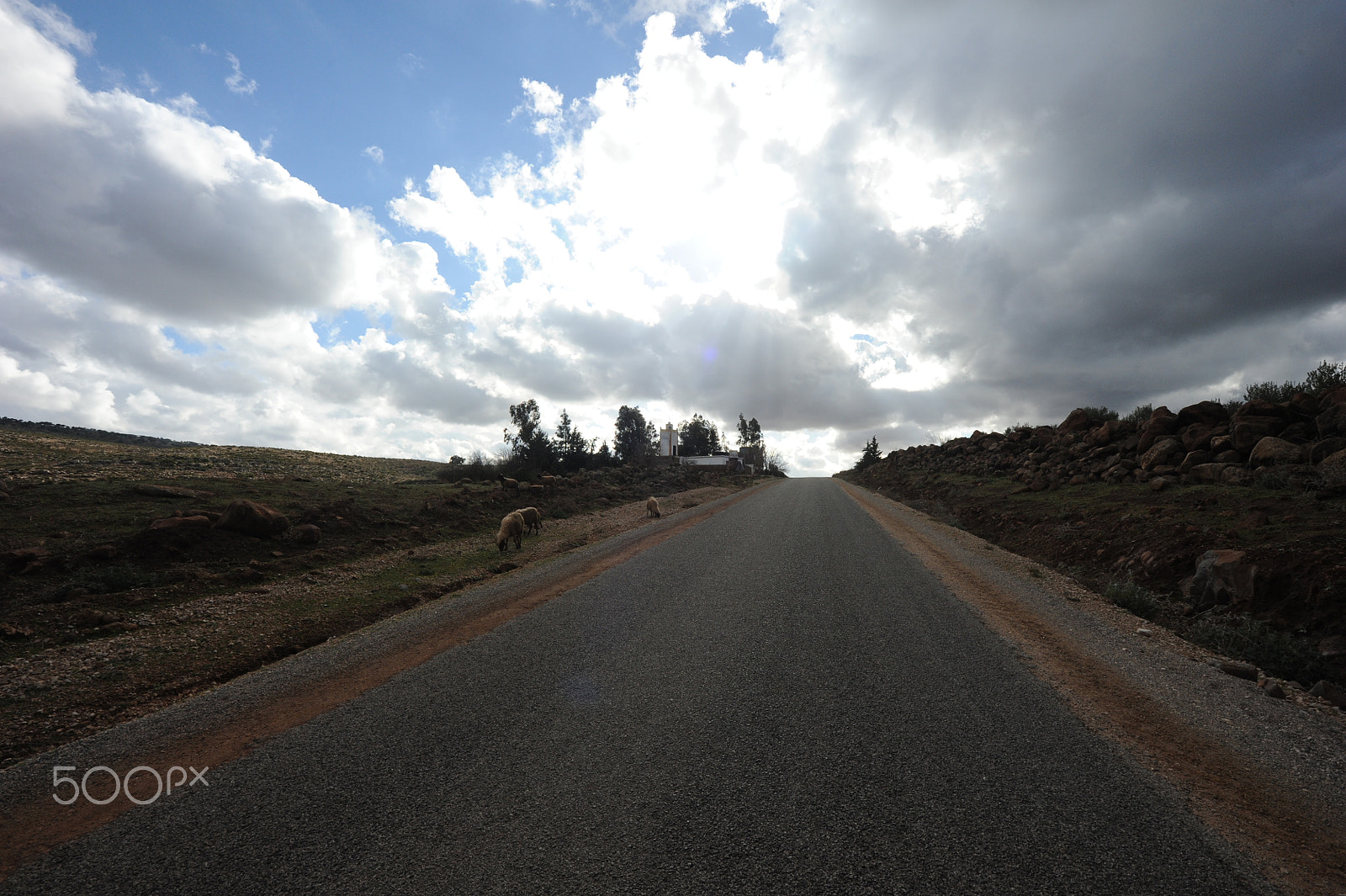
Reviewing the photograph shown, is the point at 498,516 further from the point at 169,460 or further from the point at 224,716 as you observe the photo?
the point at 169,460

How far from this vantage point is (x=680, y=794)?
11.3 feet

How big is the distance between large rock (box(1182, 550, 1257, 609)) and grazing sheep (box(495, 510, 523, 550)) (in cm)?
1343

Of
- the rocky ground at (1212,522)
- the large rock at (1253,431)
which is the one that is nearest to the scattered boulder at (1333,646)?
the rocky ground at (1212,522)

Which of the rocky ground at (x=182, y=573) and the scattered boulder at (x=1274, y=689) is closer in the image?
the scattered boulder at (x=1274, y=689)

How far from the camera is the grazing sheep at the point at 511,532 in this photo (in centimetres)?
1449

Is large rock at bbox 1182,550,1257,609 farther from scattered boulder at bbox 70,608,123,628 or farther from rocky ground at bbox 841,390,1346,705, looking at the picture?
scattered boulder at bbox 70,608,123,628

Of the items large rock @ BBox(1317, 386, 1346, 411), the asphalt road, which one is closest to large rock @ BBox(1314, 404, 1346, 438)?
large rock @ BBox(1317, 386, 1346, 411)

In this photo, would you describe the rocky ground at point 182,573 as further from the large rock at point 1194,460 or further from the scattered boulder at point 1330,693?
the large rock at point 1194,460

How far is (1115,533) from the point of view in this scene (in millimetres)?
12648

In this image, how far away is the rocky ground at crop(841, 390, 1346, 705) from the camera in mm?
6922

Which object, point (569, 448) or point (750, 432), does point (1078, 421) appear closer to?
point (569, 448)

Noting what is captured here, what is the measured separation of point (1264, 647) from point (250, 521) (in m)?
16.9

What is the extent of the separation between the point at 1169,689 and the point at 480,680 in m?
6.66

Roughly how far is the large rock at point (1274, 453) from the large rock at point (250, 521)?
72.9ft
